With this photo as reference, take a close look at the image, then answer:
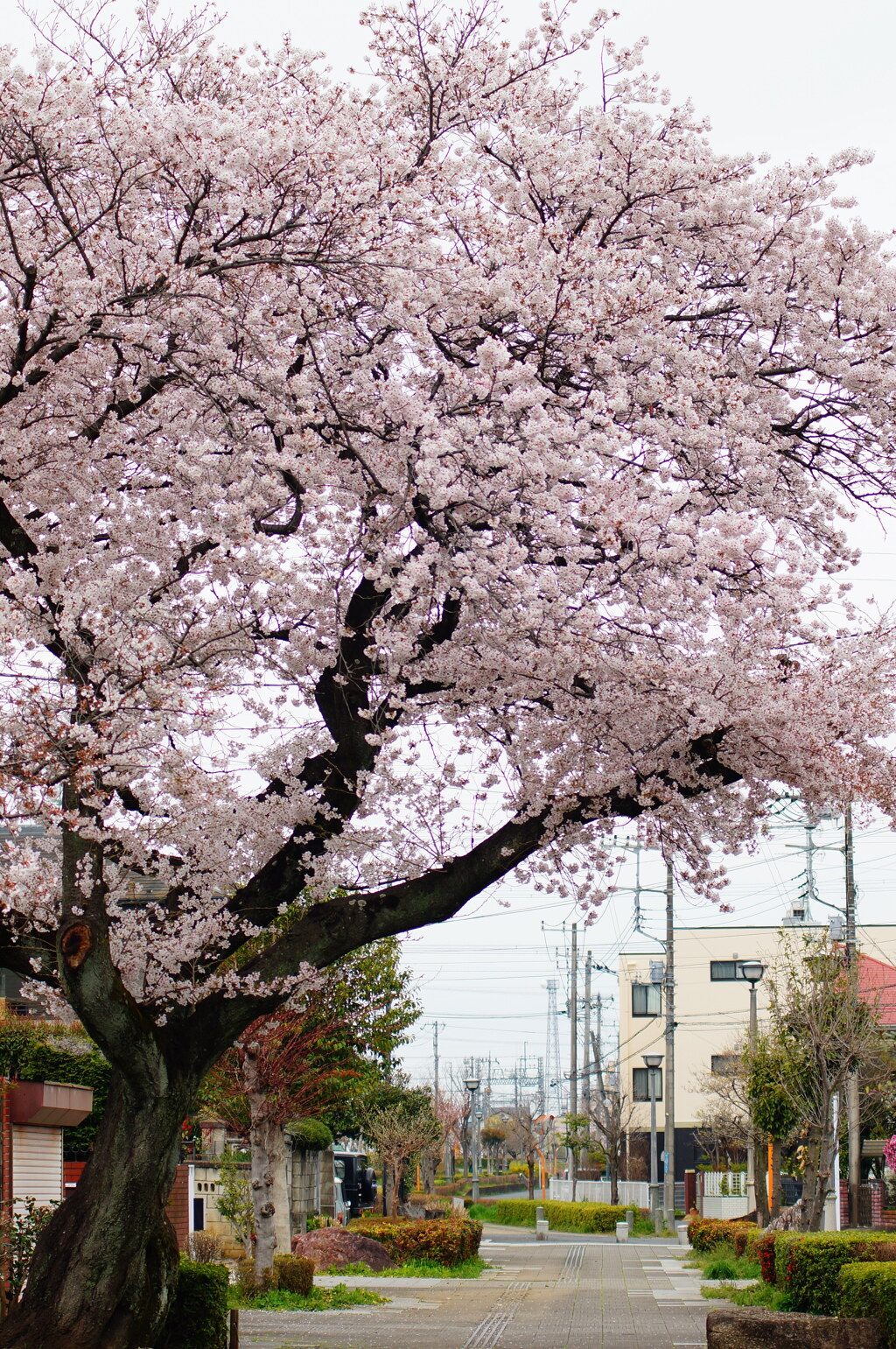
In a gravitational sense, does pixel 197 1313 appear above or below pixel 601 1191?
above

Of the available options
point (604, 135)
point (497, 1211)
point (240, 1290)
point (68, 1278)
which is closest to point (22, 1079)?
point (240, 1290)

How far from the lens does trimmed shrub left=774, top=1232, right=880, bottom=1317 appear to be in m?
12.8

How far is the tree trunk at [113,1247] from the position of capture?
310 inches

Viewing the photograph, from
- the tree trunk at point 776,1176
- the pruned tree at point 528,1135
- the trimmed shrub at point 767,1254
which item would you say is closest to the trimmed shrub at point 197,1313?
the trimmed shrub at point 767,1254

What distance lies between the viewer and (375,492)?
8.43 metres

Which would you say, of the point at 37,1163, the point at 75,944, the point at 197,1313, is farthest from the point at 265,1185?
the point at 75,944

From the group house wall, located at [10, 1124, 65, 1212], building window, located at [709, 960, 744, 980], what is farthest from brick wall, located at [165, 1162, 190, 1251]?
building window, located at [709, 960, 744, 980]

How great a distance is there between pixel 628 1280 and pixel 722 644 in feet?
51.8

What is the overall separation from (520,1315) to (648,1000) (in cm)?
1734

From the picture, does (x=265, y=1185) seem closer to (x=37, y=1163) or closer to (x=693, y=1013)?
(x=37, y=1163)

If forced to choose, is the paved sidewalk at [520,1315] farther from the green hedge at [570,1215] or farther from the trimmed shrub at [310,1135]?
the green hedge at [570,1215]

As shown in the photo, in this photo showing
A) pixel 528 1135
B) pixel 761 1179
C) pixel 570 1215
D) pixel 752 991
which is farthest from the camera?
pixel 528 1135

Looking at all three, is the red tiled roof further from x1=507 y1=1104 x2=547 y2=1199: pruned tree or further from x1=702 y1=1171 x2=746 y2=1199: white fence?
x1=507 y1=1104 x2=547 y2=1199: pruned tree

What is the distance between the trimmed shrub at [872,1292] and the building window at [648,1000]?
21.1 metres
